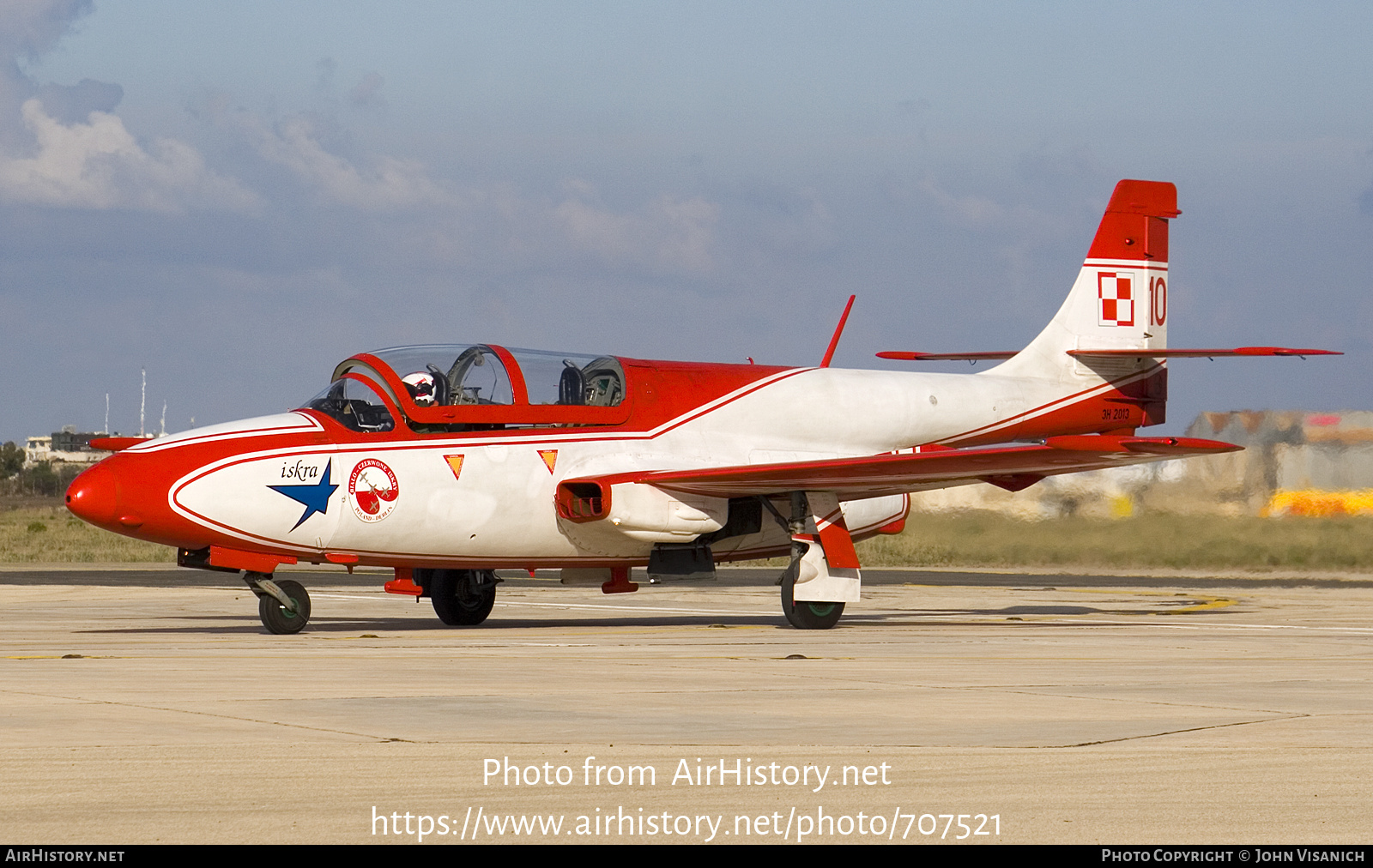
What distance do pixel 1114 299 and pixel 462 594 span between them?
8.99m

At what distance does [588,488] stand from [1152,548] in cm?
1527

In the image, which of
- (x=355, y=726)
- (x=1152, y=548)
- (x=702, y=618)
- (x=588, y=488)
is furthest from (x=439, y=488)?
(x=1152, y=548)

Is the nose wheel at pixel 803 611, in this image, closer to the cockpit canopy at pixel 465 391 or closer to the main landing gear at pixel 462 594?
the cockpit canopy at pixel 465 391

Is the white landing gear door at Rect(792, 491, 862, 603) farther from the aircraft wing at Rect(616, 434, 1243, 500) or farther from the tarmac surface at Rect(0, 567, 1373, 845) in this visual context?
the tarmac surface at Rect(0, 567, 1373, 845)

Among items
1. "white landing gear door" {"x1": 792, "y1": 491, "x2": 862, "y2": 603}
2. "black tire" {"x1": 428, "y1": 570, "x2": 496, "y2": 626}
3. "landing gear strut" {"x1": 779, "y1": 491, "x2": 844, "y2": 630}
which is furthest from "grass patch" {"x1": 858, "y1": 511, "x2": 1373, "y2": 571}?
"black tire" {"x1": 428, "y1": 570, "x2": 496, "y2": 626}

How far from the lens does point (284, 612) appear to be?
16.4 meters

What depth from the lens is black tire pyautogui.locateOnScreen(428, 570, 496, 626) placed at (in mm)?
18500

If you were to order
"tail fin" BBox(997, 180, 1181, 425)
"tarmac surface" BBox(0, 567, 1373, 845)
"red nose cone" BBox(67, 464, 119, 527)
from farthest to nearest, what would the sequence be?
"tail fin" BBox(997, 180, 1181, 425) < "red nose cone" BBox(67, 464, 119, 527) < "tarmac surface" BBox(0, 567, 1373, 845)

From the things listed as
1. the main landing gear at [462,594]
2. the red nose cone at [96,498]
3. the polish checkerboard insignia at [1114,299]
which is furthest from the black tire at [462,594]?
the polish checkerboard insignia at [1114,299]

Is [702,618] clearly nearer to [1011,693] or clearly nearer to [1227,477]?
[1011,693]

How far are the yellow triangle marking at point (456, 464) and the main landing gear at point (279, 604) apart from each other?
179cm

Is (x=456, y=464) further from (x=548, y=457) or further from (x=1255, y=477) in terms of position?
(x=1255, y=477)

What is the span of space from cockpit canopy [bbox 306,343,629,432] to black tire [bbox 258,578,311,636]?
5.62 ft

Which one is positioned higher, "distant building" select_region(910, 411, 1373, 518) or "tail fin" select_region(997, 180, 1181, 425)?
"tail fin" select_region(997, 180, 1181, 425)
